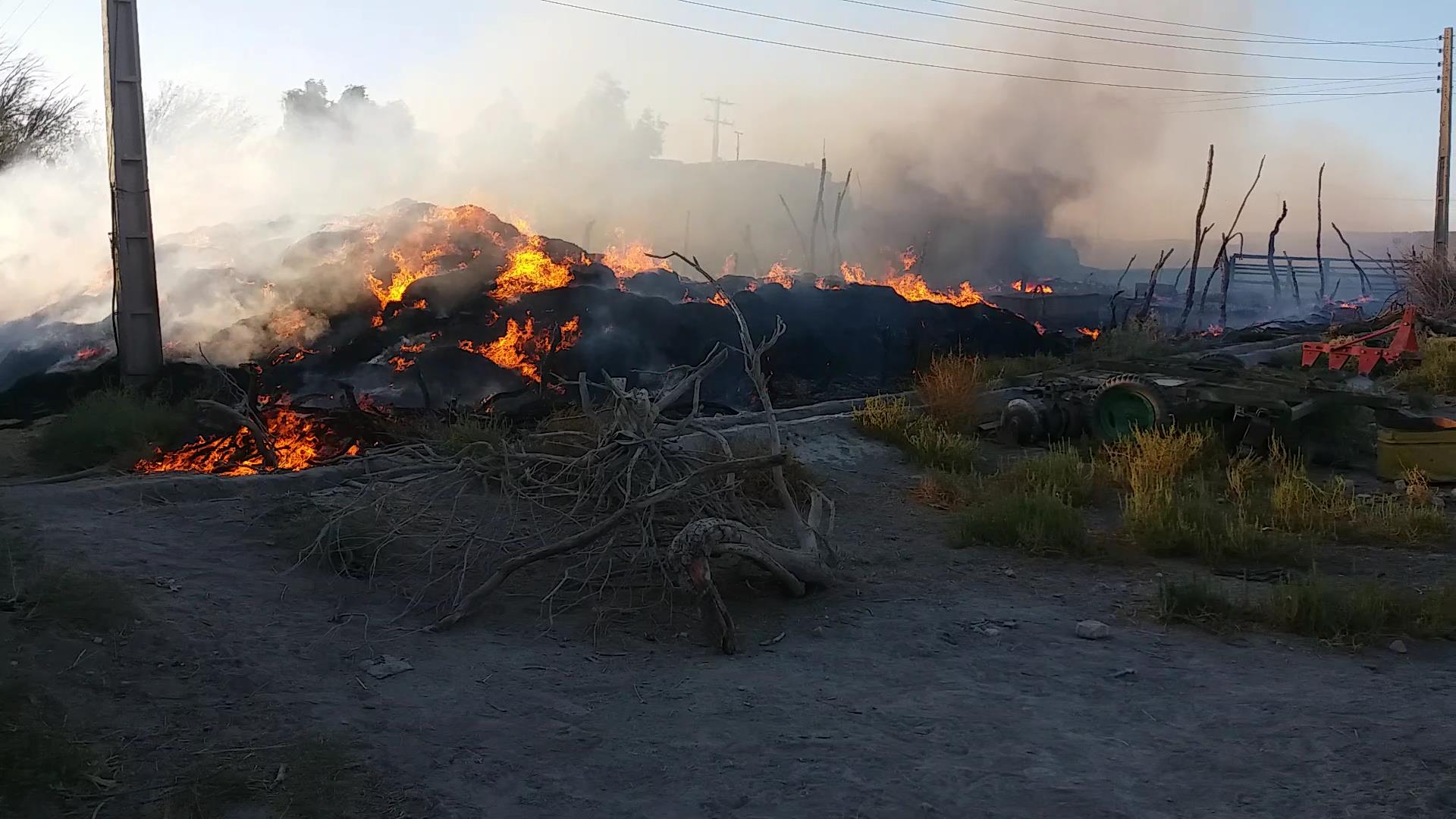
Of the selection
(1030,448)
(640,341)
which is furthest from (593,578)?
(640,341)

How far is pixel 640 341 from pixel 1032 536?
7067 mm

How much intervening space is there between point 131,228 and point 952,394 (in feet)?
27.9

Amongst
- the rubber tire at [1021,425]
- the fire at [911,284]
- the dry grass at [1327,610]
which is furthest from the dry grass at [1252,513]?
the fire at [911,284]

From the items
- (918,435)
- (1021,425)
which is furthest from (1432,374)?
(918,435)

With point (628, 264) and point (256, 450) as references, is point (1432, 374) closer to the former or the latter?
point (628, 264)

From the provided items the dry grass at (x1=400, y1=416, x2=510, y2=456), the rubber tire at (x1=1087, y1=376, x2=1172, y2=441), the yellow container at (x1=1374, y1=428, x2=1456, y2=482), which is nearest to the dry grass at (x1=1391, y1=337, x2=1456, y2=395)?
the rubber tire at (x1=1087, y1=376, x2=1172, y2=441)

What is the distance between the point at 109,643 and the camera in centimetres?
446

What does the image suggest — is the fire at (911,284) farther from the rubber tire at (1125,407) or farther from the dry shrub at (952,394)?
the rubber tire at (1125,407)

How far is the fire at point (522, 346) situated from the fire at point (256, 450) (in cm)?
217

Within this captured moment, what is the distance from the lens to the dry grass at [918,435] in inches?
393

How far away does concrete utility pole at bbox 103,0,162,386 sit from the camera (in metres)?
10.5

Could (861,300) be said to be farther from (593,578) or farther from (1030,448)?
(593,578)

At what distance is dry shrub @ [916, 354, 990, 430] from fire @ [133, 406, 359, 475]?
234 inches

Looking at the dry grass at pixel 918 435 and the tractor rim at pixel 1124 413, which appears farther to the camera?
the tractor rim at pixel 1124 413
